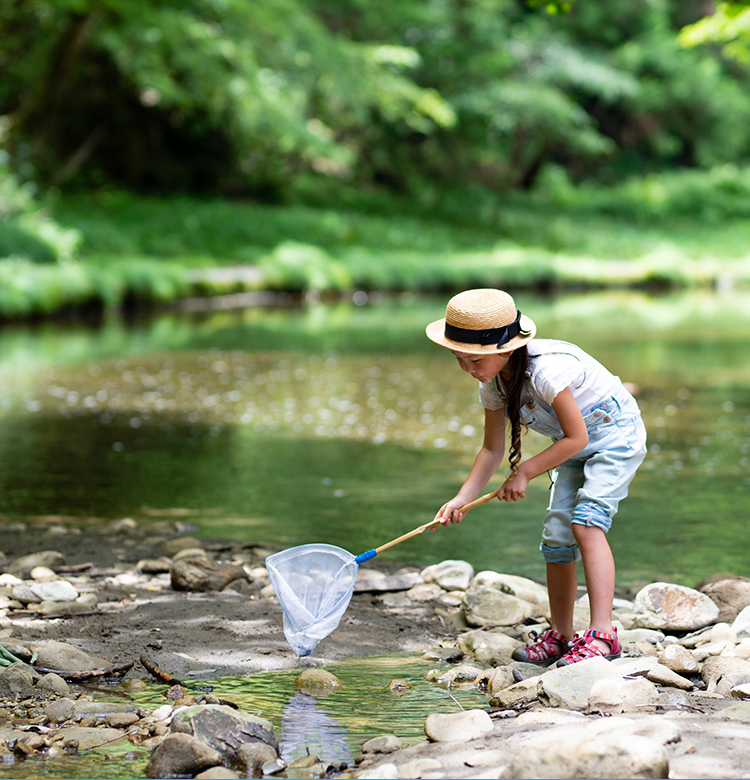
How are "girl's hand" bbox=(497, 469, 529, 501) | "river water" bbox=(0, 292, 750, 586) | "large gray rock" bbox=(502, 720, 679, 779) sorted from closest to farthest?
"large gray rock" bbox=(502, 720, 679, 779), "girl's hand" bbox=(497, 469, 529, 501), "river water" bbox=(0, 292, 750, 586)

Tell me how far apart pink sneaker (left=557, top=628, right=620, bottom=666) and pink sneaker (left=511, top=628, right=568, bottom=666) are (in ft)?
0.43

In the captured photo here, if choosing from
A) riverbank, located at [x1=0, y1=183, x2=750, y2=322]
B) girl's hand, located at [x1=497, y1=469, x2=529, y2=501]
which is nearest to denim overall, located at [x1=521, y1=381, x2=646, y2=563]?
girl's hand, located at [x1=497, y1=469, x2=529, y2=501]

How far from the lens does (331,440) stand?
8875mm

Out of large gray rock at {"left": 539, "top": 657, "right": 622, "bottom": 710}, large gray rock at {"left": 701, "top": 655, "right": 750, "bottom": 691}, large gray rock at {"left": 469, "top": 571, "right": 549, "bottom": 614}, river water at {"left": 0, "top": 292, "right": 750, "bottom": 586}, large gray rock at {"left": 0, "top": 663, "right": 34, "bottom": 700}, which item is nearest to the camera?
large gray rock at {"left": 539, "top": 657, "right": 622, "bottom": 710}

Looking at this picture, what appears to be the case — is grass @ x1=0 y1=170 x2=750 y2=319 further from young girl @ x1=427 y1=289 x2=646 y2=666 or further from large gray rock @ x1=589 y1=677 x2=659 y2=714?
large gray rock @ x1=589 y1=677 x2=659 y2=714

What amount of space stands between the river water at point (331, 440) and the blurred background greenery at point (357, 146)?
4.62m

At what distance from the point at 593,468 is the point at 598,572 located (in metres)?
0.38

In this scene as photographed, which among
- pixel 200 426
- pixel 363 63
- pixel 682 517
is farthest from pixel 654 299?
pixel 682 517

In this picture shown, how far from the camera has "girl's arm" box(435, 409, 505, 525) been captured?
4.05m

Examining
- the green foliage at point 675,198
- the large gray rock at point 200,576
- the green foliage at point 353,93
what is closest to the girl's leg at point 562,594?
the large gray rock at point 200,576

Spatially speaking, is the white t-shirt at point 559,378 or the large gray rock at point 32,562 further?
the large gray rock at point 32,562

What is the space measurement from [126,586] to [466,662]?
1.74 m

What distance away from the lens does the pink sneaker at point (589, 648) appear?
3859 millimetres

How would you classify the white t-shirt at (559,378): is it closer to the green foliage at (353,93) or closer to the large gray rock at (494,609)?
Result: the large gray rock at (494,609)
